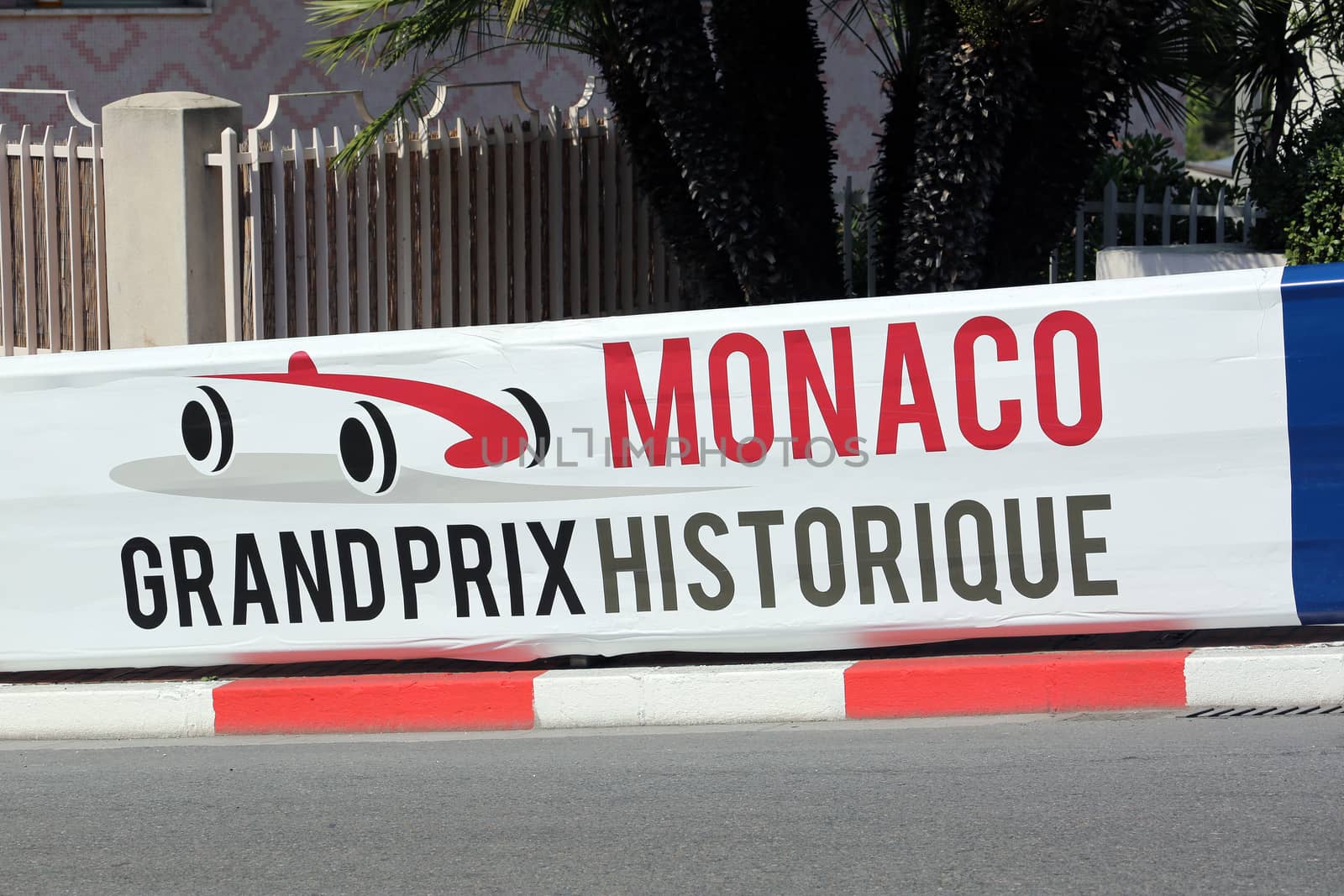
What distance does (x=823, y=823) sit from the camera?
4.29m

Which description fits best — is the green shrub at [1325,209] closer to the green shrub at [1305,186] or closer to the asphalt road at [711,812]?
the green shrub at [1305,186]

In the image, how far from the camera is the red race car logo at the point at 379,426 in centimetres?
564

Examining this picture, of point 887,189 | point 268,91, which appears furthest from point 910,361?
point 268,91

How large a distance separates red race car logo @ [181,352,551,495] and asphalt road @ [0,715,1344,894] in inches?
38.2

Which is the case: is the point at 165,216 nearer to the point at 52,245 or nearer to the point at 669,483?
the point at 52,245

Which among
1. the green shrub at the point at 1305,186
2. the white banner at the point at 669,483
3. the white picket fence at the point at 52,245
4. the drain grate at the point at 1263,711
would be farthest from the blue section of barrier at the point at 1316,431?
the white picket fence at the point at 52,245

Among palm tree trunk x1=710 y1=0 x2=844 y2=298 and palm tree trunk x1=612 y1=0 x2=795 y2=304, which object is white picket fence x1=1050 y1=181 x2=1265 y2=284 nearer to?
palm tree trunk x1=710 y1=0 x2=844 y2=298

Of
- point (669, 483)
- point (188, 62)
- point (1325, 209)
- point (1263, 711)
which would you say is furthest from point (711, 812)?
point (188, 62)

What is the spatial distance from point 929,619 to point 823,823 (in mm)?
1344

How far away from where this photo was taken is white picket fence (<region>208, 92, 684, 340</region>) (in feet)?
30.0

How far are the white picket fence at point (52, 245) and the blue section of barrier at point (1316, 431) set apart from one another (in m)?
7.09

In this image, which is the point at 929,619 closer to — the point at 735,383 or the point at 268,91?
the point at 735,383

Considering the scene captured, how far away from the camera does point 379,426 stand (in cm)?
570

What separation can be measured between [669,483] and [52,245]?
19.8 ft
